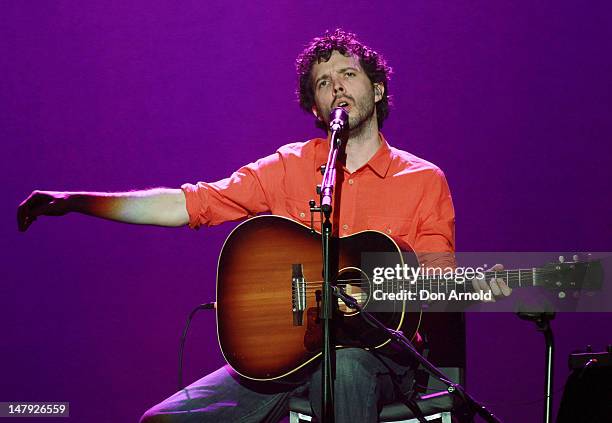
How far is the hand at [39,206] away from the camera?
274 centimetres

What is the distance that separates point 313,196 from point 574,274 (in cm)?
108

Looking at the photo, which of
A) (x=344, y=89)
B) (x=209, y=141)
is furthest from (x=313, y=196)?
(x=209, y=141)

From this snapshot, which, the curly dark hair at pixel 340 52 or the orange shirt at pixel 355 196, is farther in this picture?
the curly dark hair at pixel 340 52

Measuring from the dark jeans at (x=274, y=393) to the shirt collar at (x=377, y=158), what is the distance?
804mm

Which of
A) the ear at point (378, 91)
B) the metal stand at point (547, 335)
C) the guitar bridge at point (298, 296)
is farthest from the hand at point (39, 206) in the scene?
the metal stand at point (547, 335)

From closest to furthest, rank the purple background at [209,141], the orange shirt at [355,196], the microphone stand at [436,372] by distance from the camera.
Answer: the microphone stand at [436,372]
the orange shirt at [355,196]
the purple background at [209,141]

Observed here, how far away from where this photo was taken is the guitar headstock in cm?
225

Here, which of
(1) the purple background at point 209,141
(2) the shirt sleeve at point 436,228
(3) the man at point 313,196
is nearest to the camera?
(3) the man at point 313,196

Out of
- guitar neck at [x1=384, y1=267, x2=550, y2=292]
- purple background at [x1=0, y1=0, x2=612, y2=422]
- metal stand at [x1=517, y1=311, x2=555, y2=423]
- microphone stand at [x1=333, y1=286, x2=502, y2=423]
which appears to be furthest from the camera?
purple background at [x1=0, y1=0, x2=612, y2=422]

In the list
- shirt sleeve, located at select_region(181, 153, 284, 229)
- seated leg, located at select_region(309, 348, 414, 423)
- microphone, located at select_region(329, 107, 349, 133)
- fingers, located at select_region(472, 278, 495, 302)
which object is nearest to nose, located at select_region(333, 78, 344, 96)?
shirt sleeve, located at select_region(181, 153, 284, 229)

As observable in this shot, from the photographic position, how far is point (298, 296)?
255 centimetres

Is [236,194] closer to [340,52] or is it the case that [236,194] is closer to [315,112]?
[315,112]

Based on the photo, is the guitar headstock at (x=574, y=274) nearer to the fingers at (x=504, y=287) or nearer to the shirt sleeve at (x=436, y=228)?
the fingers at (x=504, y=287)

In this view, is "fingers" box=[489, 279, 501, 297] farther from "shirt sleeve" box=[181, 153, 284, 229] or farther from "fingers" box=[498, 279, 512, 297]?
"shirt sleeve" box=[181, 153, 284, 229]
